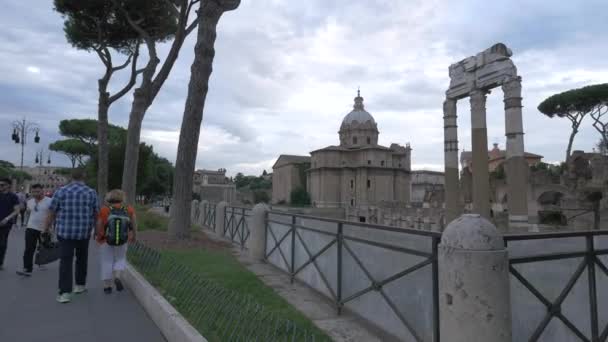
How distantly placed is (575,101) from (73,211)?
144 ft

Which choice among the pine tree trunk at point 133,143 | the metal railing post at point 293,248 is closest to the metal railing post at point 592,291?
the metal railing post at point 293,248

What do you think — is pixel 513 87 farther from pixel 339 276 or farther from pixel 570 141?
pixel 570 141

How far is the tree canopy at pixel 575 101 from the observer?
115 feet

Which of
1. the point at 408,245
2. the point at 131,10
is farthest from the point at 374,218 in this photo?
the point at 408,245

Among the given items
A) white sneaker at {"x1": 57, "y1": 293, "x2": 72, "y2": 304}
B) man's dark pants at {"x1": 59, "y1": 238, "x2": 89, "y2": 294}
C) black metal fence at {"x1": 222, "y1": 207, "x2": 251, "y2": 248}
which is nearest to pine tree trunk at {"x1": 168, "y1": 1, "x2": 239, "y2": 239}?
black metal fence at {"x1": 222, "y1": 207, "x2": 251, "y2": 248}

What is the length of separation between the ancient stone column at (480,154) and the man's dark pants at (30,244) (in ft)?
46.9

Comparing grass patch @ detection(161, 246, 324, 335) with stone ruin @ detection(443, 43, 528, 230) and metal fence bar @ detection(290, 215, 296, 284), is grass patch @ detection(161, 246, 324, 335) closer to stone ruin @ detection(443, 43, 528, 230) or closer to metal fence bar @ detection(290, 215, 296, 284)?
metal fence bar @ detection(290, 215, 296, 284)

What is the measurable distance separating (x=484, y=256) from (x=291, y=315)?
250 cm

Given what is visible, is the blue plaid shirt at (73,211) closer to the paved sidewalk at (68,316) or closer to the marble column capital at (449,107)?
the paved sidewalk at (68,316)

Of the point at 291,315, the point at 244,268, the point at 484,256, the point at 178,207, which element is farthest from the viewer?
the point at 178,207

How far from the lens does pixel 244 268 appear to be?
6.84 meters

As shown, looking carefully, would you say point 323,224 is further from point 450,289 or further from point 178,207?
point 178,207

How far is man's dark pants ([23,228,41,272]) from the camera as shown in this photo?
19.5ft

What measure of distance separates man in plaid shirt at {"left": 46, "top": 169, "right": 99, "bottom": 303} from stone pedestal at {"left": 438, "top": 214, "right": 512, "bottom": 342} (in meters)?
4.37
